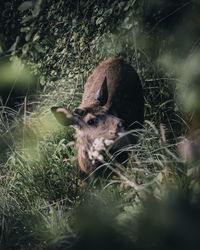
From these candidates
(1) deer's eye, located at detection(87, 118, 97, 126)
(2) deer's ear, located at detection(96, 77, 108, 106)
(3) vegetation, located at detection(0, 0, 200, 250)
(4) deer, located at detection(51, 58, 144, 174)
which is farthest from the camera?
(2) deer's ear, located at detection(96, 77, 108, 106)

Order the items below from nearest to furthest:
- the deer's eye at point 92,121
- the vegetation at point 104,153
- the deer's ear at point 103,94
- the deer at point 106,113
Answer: the vegetation at point 104,153 → the deer at point 106,113 → the deer's eye at point 92,121 → the deer's ear at point 103,94

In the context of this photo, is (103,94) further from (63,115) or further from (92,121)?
(63,115)

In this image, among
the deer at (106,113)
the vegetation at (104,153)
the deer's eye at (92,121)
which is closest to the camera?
the vegetation at (104,153)

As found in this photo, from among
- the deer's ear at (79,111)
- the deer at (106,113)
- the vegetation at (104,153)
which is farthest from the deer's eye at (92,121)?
the vegetation at (104,153)

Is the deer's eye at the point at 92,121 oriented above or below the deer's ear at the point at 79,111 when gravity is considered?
below

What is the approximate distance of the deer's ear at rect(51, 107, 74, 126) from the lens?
3.32 m

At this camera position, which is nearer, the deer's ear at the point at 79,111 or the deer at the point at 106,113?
the deer at the point at 106,113

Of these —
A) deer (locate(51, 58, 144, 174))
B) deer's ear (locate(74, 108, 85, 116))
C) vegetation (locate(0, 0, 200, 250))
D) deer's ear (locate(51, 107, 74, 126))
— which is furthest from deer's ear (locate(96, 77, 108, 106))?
vegetation (locate(0, 0, 200, 250))

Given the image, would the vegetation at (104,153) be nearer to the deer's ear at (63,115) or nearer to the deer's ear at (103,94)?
the deer's ear at (63,115)

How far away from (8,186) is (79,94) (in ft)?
7.08

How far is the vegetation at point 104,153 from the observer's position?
2.06 feet

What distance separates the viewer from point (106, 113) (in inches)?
136

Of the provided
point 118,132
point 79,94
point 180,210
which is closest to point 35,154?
point 118,132

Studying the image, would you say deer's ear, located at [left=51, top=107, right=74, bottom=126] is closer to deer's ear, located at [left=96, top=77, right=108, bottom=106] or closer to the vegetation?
the vegetation
